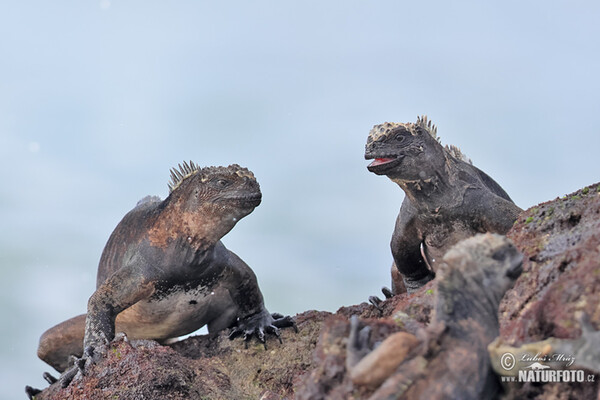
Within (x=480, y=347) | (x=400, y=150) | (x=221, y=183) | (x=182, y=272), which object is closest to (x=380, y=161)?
(x=400, y=150)

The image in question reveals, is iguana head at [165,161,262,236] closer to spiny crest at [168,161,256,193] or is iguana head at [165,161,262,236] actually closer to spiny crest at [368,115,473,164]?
spiny crest at [168,161,256,193]

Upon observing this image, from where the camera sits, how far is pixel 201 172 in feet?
19.7

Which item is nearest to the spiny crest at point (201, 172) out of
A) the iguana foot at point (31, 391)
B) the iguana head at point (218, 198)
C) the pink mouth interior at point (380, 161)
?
the iguana head at point (218, 198)

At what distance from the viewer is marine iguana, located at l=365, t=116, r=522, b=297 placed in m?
5.35

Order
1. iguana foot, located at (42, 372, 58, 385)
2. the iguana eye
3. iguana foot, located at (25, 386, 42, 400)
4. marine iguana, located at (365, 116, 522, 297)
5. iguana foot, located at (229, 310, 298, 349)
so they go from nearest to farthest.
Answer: marine iguana, located at (365, 116, 522, 297), the iguana eye, iguana foot, located at (229, 310, 298, 349), iguana foot, located at (25, 386, 42, 400), iguana foot, located at (42, 372, 58, 385)

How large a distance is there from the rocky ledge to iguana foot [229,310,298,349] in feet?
3.99

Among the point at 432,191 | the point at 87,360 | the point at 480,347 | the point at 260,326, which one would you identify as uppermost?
the point at 432,191

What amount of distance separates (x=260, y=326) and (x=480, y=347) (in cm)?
431

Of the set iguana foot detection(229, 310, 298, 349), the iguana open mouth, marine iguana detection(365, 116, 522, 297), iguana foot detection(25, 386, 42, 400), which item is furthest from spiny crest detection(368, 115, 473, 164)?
iguana foot detection(25, 386, 42, 400)

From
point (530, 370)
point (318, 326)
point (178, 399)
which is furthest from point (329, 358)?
point (318, 326)

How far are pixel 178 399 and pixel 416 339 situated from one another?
2735 mm

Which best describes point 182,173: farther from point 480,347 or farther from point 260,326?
point 480,347

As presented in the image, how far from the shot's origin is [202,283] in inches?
250

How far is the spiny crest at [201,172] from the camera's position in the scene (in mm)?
5809
